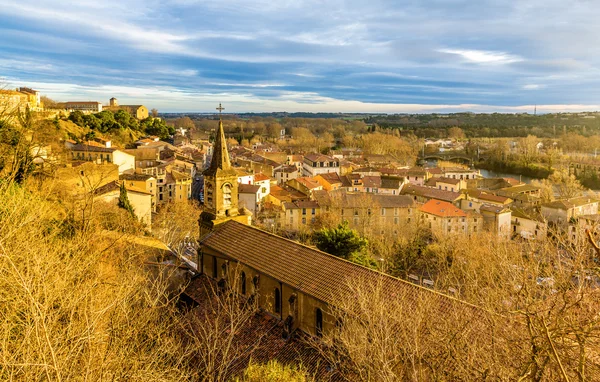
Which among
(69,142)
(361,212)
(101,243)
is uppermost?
(69,142)

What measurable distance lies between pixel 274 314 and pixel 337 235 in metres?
13.0

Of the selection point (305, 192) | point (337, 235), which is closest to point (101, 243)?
point (337, 235)

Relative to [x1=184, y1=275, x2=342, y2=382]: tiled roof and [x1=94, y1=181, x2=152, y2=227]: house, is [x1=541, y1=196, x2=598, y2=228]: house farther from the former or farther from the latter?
[x1=184, y1=275, x2=342, y2=382]: tiled roof

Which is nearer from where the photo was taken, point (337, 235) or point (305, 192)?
point (337, 235)

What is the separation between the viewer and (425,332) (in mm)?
8266

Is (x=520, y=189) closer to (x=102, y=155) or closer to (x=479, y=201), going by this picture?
(x=479, y=201)

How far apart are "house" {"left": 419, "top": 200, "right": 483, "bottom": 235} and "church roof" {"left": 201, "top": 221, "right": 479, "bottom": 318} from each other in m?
29.5

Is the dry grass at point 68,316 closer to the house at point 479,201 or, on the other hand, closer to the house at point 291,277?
the house at point 291,277

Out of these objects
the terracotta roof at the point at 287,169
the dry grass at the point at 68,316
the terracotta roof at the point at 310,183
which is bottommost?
the terracotta roof at the point at 310,183

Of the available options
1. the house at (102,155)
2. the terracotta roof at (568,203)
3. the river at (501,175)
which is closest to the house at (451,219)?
the terracotta roof at (568,203)

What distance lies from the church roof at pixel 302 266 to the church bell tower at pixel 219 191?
0.85m

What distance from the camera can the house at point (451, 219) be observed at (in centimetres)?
4259

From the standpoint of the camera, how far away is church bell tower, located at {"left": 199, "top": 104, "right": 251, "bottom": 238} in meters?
17.8

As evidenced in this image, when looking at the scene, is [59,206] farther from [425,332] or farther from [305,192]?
[305,192]
